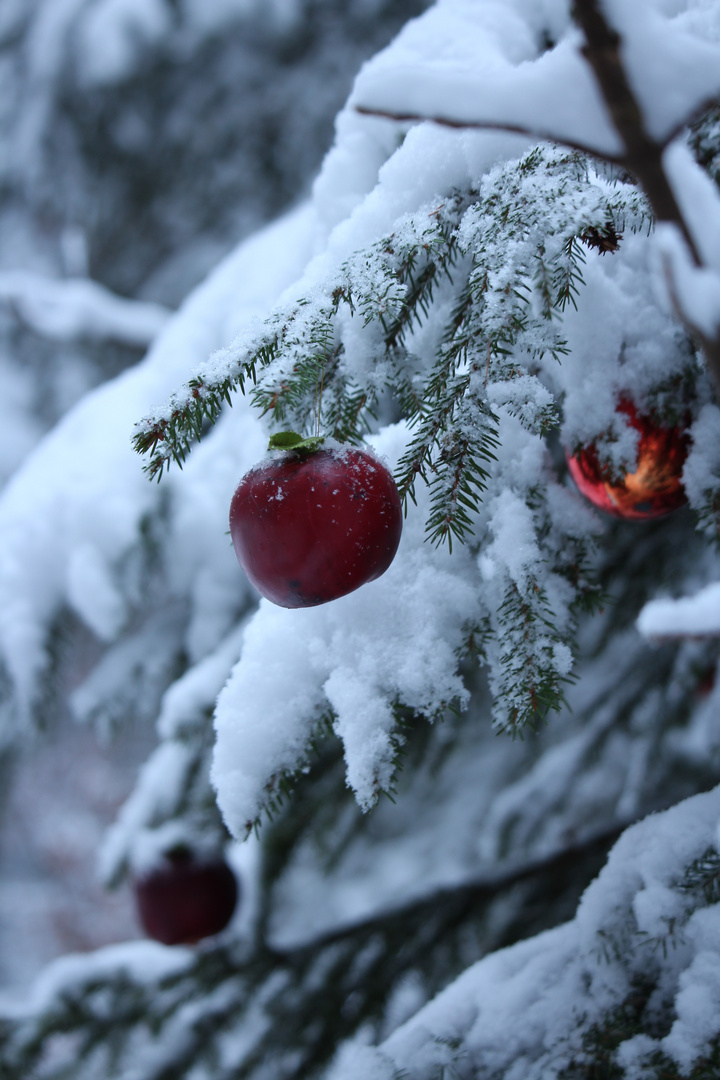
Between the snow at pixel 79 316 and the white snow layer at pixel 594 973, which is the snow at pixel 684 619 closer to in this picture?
the white snow layer at pixel 594 973

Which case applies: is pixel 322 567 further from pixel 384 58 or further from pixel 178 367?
pixel 178 367

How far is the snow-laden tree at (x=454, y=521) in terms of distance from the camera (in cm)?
53

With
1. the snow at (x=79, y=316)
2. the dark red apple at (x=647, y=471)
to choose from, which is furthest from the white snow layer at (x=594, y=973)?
the snow at (x=79, y=316)

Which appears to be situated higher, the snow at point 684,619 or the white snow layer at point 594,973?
the snow at point 684,619

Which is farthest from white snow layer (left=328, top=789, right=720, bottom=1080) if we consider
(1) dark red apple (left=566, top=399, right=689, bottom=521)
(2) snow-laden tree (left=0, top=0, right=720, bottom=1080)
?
(1) dark red apple (left=566, top=399, right=689, bottom=521)

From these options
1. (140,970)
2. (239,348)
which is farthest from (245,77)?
(140,970)

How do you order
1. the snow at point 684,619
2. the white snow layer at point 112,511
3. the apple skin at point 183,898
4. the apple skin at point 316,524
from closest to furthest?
the snow at point 684,619
the apple skin at point 316,524
the white snow layer at point 112,511
the apple skin at point 183,898

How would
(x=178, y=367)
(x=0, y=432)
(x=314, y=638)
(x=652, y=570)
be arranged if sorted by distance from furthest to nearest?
(x=0, y=432) < (x=178, y=367) < (x=652, y=570) < (x=314, y=638)

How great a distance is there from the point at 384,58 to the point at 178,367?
82cm

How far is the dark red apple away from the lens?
82cm

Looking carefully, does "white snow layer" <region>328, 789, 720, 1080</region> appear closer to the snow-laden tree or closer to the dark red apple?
the snow-laden tree

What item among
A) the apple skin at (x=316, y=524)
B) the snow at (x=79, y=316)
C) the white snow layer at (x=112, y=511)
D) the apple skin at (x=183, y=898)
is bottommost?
the apple skin at (x=316, y=524)

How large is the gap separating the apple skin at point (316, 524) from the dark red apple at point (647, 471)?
0.97 ft

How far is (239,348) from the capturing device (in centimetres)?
66
